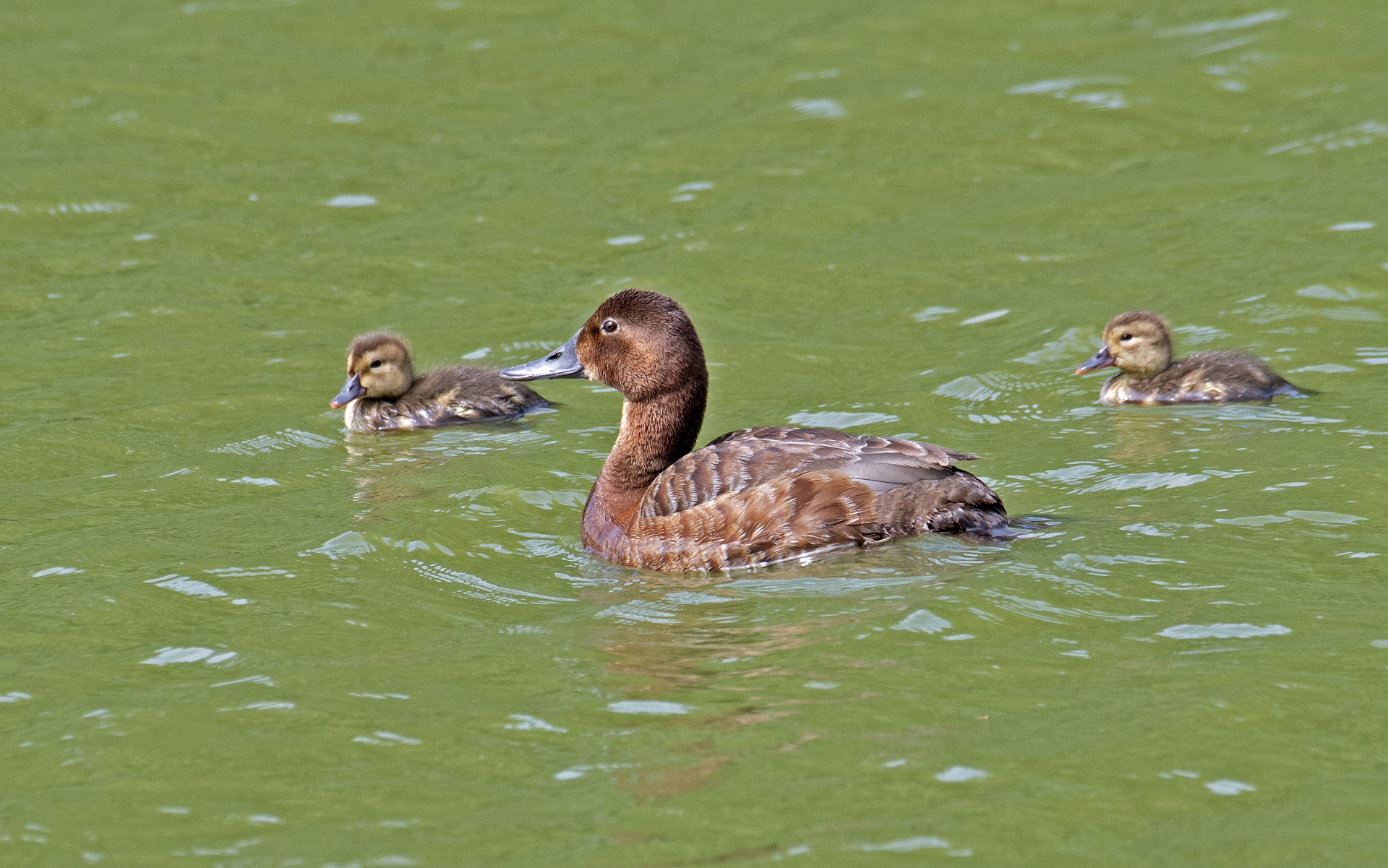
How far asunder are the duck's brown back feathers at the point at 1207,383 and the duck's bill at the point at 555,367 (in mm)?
3517

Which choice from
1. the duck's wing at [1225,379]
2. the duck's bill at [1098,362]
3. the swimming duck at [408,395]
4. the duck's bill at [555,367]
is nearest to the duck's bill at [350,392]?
the swimming duck at [408,395]

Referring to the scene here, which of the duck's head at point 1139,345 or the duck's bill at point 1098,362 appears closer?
the duck's head at point 1139,345

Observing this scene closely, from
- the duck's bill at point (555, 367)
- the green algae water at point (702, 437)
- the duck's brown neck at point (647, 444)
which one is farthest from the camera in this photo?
the duck's bill at point (555, 367)

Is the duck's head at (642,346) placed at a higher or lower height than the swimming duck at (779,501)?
higher

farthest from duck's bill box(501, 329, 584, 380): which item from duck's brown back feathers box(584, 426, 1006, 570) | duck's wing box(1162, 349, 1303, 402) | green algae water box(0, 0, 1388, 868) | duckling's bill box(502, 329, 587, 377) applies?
duck's wing box(1162, 349, 1303, 402)

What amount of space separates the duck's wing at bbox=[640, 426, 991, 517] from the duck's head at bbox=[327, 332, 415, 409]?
315 centimetres

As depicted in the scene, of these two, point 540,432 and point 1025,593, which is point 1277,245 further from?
point 1025,593

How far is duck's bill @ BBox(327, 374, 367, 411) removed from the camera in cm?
1037

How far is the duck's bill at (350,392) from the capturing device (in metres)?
Result: 10.4

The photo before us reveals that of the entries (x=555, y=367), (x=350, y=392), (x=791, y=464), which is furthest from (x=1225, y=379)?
(x=350, y=392)

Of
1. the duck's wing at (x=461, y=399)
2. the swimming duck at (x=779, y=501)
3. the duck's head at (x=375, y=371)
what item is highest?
the duck's head at (x=375, y=371)

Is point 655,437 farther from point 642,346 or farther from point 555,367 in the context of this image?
point 555,367

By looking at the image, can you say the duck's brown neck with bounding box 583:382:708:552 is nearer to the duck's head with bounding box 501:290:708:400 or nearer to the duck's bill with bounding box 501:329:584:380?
the duck's head with bounding box 501:290:708:400

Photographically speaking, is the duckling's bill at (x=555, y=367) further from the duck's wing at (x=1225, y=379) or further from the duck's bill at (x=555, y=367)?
the duck's wing at (x=1225, y=379)
